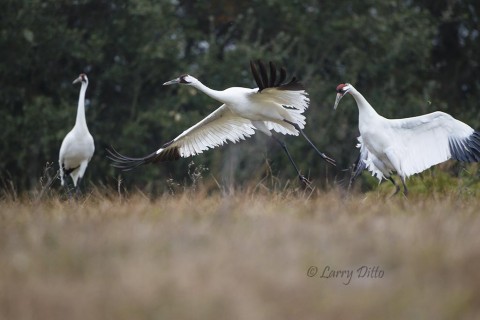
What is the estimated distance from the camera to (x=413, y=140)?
9.73 metres

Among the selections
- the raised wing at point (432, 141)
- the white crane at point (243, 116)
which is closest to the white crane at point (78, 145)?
the white crane at point (243, 116)

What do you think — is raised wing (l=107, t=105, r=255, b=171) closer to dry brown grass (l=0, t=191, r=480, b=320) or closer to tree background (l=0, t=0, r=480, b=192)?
dry brown grass (l=0, t=191, r=480, b=320)

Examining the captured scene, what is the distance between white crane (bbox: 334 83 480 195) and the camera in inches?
371

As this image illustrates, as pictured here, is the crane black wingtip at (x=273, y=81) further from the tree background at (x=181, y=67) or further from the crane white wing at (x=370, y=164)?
the tree background at (x=181, y=67)

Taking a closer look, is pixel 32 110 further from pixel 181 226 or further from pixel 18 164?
pixel 181 226

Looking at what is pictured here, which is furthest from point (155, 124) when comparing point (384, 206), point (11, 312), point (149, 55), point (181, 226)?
point (11, 312)

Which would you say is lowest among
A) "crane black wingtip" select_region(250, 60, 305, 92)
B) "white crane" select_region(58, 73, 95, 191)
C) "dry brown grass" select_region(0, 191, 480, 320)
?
"white crane" select_region(58, 73, 95, 191)

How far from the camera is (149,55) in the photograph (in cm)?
2031

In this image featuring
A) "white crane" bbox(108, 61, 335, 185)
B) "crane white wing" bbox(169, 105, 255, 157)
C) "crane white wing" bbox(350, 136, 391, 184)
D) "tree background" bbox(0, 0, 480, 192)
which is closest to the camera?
"white crane" bbox(108, 61, 335, 185)

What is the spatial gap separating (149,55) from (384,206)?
13.8 metres

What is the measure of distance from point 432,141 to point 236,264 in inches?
216

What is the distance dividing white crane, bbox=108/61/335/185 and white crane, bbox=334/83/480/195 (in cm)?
79

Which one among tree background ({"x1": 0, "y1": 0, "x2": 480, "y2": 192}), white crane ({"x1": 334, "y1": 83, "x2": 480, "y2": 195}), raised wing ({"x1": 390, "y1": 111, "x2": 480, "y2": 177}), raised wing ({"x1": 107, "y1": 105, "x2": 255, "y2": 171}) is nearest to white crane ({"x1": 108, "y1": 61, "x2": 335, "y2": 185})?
raised wing ({"x1": 107, "y1": 105, "x2": 255, "y2": 171})

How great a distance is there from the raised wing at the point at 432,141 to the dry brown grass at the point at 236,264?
298cm
